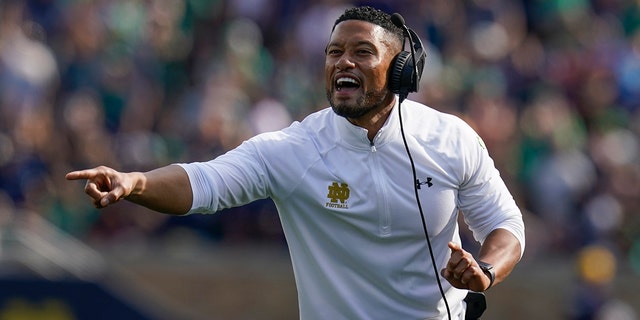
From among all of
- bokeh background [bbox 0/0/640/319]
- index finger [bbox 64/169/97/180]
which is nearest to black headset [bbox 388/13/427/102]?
index finger [bbox 64/169/97/180]

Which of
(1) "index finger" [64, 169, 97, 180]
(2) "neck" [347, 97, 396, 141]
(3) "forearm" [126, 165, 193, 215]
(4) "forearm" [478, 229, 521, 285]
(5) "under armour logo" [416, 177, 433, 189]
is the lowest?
(4) "forearm" [478, 229, 521, 285]

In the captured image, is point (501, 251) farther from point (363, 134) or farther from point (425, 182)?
point (363, 134)

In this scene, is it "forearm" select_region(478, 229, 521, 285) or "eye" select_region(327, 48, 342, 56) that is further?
"eye" select_region(327, 48, 342, 56)

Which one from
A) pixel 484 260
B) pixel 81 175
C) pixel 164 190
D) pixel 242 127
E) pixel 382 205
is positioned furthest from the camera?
pixel 242 127

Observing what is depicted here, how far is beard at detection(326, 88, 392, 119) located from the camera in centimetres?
592

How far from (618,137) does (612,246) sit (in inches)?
54.5

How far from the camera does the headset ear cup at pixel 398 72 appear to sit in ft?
19.5

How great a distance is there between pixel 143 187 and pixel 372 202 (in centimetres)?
104

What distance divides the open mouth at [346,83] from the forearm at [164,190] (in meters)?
0.79

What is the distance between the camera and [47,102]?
44.1 ft

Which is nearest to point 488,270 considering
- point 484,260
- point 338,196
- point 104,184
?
point 484,260

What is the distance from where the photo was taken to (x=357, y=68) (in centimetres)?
595

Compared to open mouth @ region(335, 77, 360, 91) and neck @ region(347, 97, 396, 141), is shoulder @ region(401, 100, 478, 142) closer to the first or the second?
neck @ region(347, 97, 396, 141)

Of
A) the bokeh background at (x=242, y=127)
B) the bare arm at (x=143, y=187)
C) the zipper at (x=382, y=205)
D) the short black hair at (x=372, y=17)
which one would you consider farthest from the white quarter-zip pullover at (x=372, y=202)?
the bokeh background at (x=242, y=127)
